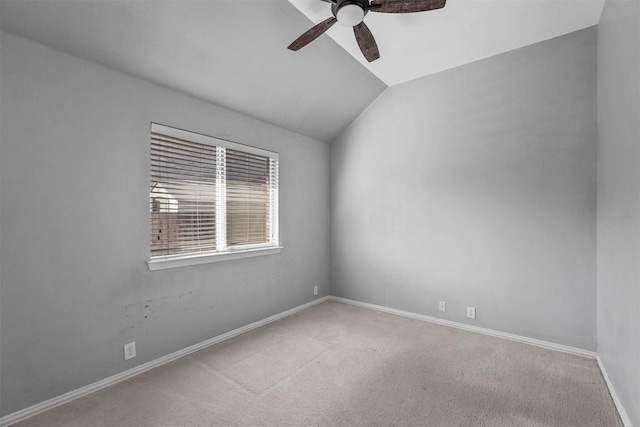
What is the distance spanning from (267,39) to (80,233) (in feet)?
6.64

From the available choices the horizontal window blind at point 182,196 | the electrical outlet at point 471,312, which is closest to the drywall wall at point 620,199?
the electrical outlet at point 471,312

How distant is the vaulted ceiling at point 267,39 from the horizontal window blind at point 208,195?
1.48ft

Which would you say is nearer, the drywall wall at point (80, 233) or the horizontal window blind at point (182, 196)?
the drywall wall at point (80, 233)

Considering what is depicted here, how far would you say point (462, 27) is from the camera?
2.63 m

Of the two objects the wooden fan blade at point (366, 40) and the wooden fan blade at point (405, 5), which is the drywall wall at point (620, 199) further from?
the wooden fan blade at point (366, 40)

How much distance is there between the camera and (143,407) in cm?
195

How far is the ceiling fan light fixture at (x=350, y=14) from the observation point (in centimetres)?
175

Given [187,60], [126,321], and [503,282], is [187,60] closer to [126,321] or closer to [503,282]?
[126,321]

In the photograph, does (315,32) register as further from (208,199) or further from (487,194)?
(487,194)

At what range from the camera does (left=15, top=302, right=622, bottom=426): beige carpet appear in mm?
1861

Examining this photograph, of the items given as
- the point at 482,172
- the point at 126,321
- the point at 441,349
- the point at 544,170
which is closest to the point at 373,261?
the point at 441,349

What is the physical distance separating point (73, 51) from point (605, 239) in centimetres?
401

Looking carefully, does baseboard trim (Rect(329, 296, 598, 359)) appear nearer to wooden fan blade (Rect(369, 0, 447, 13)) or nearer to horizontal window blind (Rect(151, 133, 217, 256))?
horizontal window blind (Rect(151, 133, 217, 256))

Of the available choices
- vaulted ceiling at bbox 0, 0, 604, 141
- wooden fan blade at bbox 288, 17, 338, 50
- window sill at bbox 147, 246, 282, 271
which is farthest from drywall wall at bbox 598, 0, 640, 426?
window sill at bbox 147, 246, 282, 271
